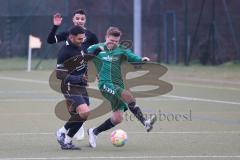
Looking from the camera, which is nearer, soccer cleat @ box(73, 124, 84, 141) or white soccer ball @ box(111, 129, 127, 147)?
white soccer ball @ box(111, 129, 127, 147)

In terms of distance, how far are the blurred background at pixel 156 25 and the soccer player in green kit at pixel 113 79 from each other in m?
22.6

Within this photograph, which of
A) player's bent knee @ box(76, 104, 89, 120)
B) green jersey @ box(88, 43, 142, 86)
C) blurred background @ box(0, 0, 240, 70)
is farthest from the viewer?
blurred background @ box(0, 0, 240, 70)

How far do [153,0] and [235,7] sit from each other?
13.6 feet

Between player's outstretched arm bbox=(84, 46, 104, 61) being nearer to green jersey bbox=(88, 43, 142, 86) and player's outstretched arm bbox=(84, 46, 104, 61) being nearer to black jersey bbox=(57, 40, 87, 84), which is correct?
green jersey bbox=(88, 43, 142, 86)

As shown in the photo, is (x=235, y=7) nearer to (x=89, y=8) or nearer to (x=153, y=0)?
(x=153, y=0)

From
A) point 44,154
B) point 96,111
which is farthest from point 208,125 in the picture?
point 44,154

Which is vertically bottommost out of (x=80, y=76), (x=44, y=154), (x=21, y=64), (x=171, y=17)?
(x=21, y=64)

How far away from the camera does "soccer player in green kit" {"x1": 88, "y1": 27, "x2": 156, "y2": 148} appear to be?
39.7 ft

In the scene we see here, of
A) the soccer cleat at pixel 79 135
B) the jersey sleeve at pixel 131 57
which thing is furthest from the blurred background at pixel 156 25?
the jersey sleeve at pixel 131 57

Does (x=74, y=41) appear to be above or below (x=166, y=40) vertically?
above

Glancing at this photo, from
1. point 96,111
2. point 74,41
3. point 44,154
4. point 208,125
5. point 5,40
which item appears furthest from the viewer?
point 5,40

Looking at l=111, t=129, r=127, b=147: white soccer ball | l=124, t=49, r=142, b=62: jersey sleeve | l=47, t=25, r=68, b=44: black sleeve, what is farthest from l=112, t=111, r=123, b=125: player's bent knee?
l=47, t=25, r=68, b=44: black sleeve

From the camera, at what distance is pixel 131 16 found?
37844mm

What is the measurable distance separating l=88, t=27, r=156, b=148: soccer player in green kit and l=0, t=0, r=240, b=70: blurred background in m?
22.6
